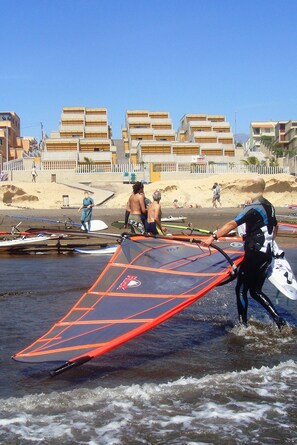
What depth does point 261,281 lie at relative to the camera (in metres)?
6.73

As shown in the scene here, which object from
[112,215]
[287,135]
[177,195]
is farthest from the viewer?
[287,135]

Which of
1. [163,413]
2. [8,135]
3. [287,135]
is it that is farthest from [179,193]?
[287,135]

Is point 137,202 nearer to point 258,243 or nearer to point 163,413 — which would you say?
point 258,243

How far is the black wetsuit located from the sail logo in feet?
4.15

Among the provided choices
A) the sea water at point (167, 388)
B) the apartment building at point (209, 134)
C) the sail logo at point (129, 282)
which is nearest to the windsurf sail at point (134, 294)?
the sail logo at point (129, 282)

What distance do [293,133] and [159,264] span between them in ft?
279

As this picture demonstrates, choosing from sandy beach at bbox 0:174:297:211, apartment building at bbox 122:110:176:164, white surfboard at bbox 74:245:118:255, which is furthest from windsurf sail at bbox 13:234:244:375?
apartment building at bbox 122:110:176:164

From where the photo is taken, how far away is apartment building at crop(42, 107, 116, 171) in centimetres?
4244

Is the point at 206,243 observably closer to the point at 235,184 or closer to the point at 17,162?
the point at 235,184

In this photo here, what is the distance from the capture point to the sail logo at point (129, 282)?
6.34 meters

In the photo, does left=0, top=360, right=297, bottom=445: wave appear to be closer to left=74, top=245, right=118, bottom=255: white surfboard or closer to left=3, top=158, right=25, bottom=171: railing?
left=74, top=245, right=118, bottom=255: white surfboard

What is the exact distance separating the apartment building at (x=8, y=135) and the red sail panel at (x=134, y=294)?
51.8 metres

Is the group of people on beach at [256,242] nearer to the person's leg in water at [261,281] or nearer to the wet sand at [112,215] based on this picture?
the person's leg in water at [261,281]

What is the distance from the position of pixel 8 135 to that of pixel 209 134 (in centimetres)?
2847
